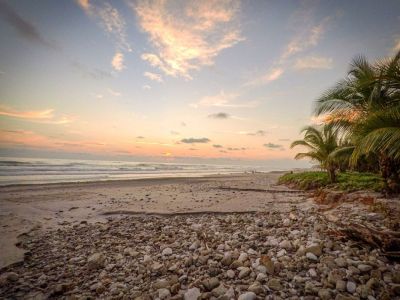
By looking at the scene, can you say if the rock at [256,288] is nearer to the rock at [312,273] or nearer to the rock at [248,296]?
the rock at [248,296]

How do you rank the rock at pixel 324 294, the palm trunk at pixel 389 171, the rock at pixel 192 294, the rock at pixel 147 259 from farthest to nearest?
the palm trunk at pixel 389 171, the rock at pixel 147 259, the rock at pixel 192 294, the rock at pixel 324 294

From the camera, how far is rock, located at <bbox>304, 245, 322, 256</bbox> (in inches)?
146

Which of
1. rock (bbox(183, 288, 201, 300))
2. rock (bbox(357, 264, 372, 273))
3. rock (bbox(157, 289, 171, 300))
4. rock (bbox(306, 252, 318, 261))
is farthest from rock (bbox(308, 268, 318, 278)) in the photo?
rock (bbox(157, 289, 171, 300))

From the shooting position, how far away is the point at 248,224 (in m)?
5.88

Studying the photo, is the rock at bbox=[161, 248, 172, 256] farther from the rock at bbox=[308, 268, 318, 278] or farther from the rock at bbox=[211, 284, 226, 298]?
the rock at bbox=[308, 268, 318, 278]

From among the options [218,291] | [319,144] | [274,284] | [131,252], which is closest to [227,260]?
[218,291]

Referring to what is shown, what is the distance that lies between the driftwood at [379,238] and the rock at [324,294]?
1286 millimetres

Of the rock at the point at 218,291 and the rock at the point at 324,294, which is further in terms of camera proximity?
the rock at the point at 218,291

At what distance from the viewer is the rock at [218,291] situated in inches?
119

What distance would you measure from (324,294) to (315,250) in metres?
1.06

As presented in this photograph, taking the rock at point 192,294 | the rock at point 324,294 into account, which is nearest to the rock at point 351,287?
the rock at point 324,294

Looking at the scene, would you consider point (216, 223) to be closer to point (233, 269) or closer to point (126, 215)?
point (233, 269)

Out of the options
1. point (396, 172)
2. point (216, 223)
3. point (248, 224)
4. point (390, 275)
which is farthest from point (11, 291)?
point (396, 172)

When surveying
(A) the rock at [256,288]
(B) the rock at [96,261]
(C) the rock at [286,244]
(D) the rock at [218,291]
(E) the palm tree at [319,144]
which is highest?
(E) the palm tree at [319,144]
